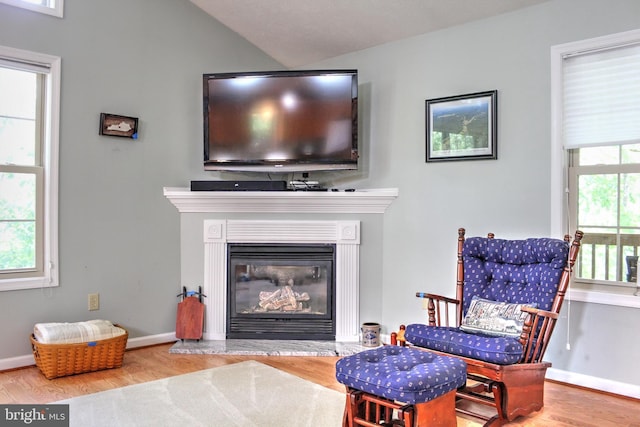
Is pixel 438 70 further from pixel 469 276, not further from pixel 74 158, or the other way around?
pixel 74 158

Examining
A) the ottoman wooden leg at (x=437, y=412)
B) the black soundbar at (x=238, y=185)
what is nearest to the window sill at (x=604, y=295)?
the ottoman wooden leg at (x=437, y=412)

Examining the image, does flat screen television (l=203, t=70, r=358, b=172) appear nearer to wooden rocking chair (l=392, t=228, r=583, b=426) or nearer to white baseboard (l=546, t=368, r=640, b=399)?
wooden rocking chair (l=392, t=228, r=583, b=426)

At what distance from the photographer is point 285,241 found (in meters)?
4.49

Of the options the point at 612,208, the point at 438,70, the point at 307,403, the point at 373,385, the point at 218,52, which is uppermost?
the point at 218,52

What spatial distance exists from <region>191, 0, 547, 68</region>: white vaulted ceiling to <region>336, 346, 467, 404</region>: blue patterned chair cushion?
8.38 ft

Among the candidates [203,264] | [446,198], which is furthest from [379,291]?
[203,264]

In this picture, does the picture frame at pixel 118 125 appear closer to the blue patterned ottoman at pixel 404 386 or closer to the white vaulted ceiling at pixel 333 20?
the white vaulted ceiling at pixel 333 20

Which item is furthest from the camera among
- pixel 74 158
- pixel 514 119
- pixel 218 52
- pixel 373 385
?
pixel 218 52

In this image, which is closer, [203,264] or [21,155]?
[21,155]

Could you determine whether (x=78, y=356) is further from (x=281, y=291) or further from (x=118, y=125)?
(x=118, y=125)

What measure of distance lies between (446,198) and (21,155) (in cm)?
318

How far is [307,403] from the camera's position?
3.05m

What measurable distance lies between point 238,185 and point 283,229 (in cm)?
53

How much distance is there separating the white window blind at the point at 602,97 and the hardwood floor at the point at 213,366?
1586mm
